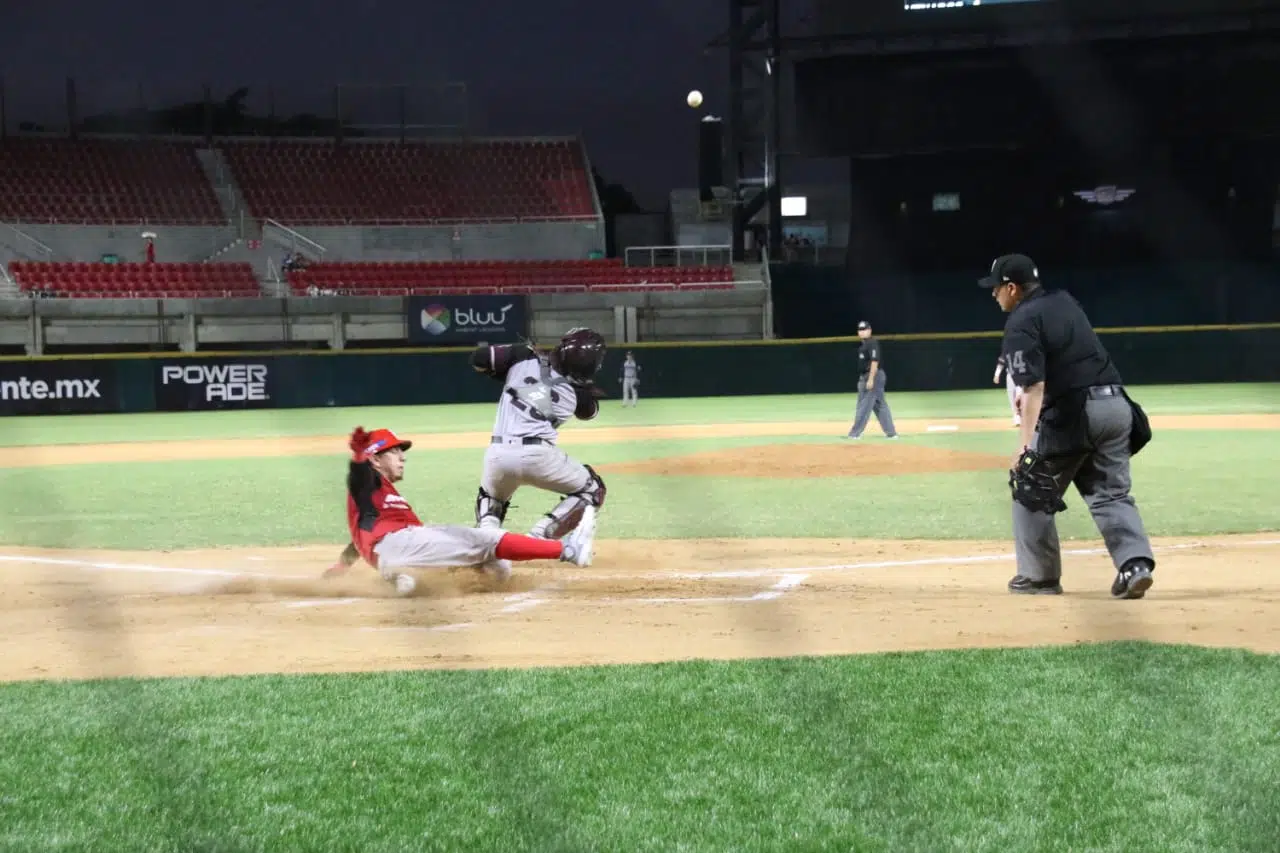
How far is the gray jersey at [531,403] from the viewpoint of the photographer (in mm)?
8125

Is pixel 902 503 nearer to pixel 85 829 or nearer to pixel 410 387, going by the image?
pixel 85 829

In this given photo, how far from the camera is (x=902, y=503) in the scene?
40.3 feet

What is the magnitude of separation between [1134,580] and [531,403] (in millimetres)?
3525

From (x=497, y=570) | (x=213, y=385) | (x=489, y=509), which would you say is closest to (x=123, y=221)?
(x=213, y=385)

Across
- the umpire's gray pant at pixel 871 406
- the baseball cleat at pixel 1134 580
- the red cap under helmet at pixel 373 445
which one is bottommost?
the umpire's gray pant at pixel 871 406

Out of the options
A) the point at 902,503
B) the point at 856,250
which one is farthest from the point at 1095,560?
the point at 856,250

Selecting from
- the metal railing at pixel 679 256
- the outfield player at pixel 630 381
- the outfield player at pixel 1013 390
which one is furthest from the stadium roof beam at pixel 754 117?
the outfield player at pixel 1013 390

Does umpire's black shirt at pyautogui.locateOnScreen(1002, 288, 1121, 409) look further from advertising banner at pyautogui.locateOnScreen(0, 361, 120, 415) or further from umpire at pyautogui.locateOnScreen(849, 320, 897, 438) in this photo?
advertising banner at pyautogui.locateOnScreen(0, 361, 120, 415)

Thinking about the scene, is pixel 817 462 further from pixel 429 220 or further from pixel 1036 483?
pixel 429 220

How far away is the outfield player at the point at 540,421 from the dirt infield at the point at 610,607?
1.39 feet

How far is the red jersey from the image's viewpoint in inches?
303

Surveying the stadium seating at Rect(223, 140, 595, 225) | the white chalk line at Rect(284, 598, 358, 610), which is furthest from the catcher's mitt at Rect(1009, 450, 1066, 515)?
the stadium seating at Rect(223, 140, 595, 225)

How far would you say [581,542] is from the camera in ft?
26.8

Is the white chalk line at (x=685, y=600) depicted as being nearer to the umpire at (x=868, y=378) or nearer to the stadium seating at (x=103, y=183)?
the umpire at (x=868, y=378)
